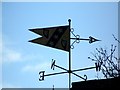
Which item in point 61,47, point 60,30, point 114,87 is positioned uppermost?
point 60,30

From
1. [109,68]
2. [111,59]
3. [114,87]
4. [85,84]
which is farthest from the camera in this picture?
[109,68]

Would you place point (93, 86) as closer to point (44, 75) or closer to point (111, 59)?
point (44, 75)

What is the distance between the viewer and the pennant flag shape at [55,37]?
6316 mm

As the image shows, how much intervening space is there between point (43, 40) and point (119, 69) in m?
10.3

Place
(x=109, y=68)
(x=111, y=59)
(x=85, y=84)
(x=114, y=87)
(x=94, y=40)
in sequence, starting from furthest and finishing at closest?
1. (x=109, y=68)
2. (x=111, y=59)
3. (x=94, y=40)
4. (x=85, y=84)
5. (x=114, y=87)

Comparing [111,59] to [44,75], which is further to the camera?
[111,59]

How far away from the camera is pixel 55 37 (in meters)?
6.46

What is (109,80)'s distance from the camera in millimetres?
6059

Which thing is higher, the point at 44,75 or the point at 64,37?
the point at 64,37

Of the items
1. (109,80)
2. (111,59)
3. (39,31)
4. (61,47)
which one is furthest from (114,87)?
(111,59)

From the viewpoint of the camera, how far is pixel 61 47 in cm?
650

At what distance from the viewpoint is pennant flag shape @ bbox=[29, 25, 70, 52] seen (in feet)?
20.7

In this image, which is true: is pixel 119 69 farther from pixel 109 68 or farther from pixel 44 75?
pixel 44 75

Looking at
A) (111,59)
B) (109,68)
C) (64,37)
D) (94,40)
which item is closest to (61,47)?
(64,37)
